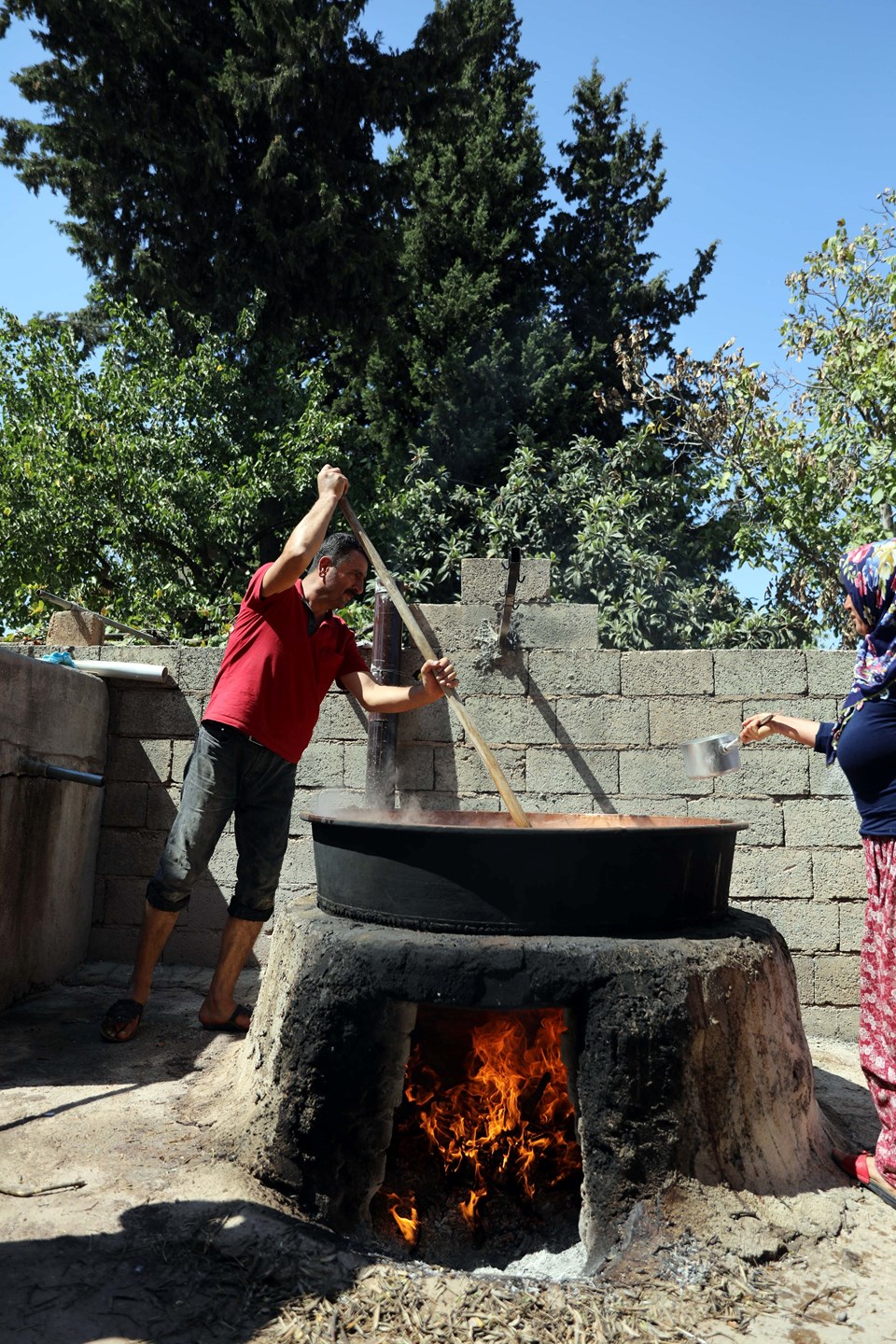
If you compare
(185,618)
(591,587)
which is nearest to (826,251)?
(591,587)

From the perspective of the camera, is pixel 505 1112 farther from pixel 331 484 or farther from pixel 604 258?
pixel 604 258

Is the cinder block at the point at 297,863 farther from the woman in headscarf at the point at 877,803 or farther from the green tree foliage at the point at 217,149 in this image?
the green tree foliage at the point at 217,149

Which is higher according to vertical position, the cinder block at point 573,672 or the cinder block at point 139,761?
the cinder block at point 573,672

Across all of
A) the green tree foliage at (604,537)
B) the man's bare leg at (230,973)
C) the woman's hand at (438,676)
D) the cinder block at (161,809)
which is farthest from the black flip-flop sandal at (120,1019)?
the green tree foliage at (604,537)

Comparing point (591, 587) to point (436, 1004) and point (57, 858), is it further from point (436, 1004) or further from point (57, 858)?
point (436, 1004)

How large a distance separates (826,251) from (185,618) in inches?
360

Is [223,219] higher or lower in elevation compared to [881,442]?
higher

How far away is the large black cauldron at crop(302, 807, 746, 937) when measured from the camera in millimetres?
2387

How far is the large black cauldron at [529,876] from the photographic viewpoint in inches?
94.0

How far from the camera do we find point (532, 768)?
4734 mm

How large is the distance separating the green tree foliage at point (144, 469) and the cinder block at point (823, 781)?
8662mm

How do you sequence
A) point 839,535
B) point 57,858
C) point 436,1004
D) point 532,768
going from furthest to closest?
point 839,535 < point 532,768 < point 57,858 < point 436,1004

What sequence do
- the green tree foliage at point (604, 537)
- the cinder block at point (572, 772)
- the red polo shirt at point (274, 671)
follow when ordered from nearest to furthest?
the red polo shirt at point (274, 671) → the cinder block at point (572, 772) → the green tree foliage at point (604, 537)

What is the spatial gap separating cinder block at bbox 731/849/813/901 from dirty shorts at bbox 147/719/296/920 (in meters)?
2.19
